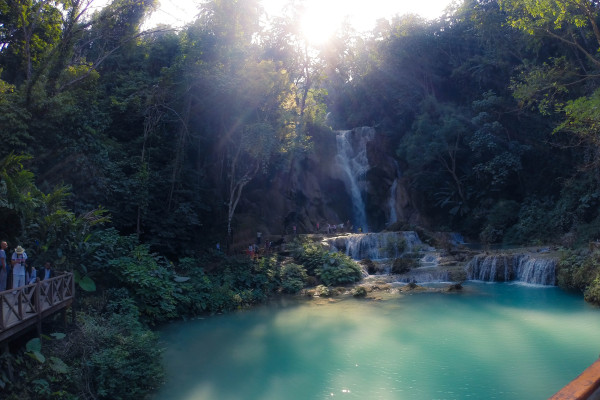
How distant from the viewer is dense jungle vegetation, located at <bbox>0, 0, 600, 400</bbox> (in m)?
11.0

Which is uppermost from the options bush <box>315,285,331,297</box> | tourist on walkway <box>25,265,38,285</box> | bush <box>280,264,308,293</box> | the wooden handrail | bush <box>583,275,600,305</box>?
the wooden handrail

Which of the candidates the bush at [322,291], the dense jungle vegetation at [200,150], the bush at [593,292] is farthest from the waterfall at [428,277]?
the bush at [593,292]

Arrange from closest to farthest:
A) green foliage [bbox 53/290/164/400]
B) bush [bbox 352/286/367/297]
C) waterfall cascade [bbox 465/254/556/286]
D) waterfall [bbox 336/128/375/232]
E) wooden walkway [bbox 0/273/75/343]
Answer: wooden walkway [bbox 0/273/75/343], green foliage [bbox 53/290/164/400], bush [bbox 352/286/367/297], waterfall cascade [bbox 465/254/556/286], waterfall [bbox 336/128/375/232]

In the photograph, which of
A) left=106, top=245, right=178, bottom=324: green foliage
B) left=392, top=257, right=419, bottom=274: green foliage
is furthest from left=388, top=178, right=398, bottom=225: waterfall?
left=106, top=245, right=178, bottom=324: green foliage

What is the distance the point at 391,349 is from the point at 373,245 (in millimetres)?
13476

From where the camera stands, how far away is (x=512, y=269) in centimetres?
1800

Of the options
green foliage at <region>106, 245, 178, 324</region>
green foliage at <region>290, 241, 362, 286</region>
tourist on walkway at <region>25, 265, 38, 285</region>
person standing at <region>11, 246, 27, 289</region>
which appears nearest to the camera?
tourist on walkway at <region>25, 265, 38, 285</region>

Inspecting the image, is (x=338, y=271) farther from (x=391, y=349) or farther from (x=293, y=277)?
(x=391, y=349)

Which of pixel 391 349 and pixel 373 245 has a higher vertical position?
pixel 373 245

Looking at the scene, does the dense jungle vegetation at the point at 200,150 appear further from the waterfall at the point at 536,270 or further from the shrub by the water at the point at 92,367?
the waterfall at the point at 536,270

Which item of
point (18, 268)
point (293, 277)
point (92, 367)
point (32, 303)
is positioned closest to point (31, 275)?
point (18, 268)

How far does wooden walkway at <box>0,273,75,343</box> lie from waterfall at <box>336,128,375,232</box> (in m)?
24.4

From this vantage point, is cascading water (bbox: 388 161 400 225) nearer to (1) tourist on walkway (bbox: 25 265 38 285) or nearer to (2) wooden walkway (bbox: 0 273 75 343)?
(1) tourist on walkway (bbox: 25 265 38 285)

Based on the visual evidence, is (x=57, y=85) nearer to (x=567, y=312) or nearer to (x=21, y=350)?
(x=21, y=350)
